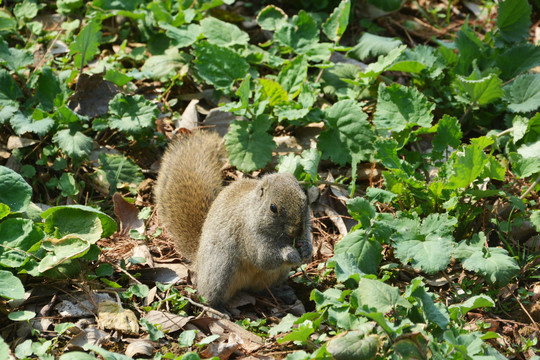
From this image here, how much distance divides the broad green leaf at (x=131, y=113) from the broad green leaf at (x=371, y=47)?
6.26 ft

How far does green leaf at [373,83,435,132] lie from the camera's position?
4.76m

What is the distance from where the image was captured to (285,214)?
13.2ft

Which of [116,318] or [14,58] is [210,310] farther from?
[14,58]

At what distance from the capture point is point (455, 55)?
5.42 m

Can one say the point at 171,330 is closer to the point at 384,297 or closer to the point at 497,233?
the point at 384,297

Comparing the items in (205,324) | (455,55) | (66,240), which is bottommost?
(205,324)

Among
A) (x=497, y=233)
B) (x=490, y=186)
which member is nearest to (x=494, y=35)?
(x=490, y=186)

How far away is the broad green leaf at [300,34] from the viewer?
5.60 meters

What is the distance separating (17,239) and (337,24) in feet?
10.9

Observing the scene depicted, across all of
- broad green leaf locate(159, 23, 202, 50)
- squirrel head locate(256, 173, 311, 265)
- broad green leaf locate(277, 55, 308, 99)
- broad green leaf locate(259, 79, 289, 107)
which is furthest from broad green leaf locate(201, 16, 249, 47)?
squirrel head locate(256, 173, 311, 265)

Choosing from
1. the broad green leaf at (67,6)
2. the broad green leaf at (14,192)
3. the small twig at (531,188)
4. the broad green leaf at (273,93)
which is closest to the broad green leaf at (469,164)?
the small twig at (531,188)

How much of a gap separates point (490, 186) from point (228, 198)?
202 centimetres

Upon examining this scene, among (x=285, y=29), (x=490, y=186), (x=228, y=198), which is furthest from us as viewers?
(x=285, y=29)

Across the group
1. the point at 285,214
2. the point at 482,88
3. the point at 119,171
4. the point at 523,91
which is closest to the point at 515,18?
the point at 523,91
